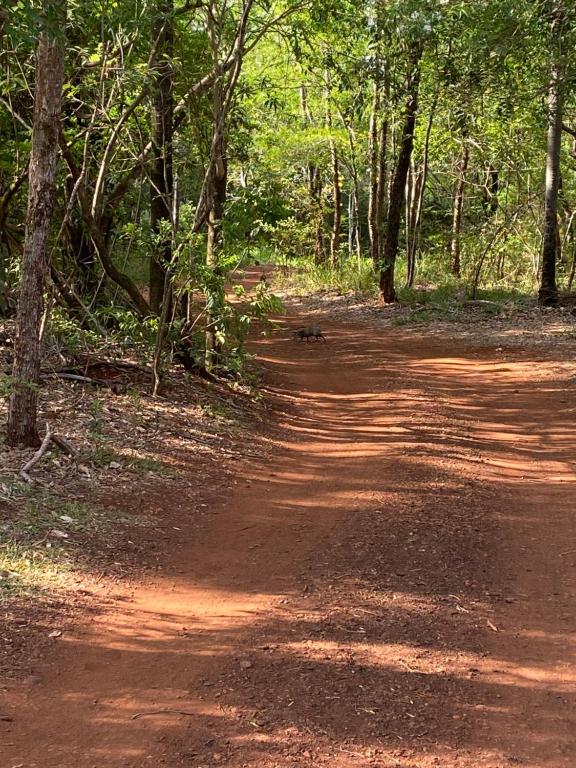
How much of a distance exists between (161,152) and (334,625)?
6.74m

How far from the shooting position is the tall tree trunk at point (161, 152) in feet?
26.8

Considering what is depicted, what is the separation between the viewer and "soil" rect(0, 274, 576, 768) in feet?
10.4

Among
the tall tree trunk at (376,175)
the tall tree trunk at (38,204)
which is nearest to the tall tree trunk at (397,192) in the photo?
the tall tree trunk at (376,175)

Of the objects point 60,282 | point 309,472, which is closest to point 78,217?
point 60,282

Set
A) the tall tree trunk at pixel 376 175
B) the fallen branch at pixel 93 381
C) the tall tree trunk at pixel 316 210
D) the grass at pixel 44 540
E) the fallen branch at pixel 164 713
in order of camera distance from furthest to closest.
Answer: the tall tree trunk at pixel 316 210 → the tall tree trunk at pixel 376 175 → the fallen branch at pixel 93 381 → the grass at pixel 44 540 → the fallen branch at pixel 164 713

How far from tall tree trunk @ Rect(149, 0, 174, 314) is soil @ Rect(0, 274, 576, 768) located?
9.09 ft

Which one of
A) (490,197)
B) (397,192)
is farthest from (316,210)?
(397,192)

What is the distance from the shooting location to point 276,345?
15633mm

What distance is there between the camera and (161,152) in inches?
361

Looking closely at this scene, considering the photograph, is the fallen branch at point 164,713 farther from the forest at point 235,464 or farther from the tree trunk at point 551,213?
the tree trunk at point 551,213

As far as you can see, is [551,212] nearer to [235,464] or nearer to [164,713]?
[235,464]

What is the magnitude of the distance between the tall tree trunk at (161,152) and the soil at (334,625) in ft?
9.09

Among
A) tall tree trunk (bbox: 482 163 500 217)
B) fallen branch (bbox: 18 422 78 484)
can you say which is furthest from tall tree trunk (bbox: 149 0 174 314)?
tall tree trunk (bbox: 482 163 500 217)

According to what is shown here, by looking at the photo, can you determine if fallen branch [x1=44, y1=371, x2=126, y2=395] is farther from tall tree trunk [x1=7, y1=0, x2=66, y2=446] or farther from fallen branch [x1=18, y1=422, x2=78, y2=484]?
tall tree trunk [x1=7, y1=0, x2=66, y2=446]
